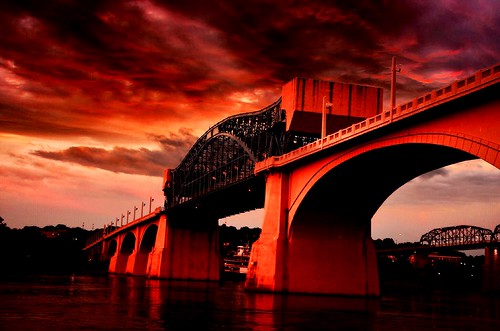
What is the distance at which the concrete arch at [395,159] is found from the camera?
1407 inches

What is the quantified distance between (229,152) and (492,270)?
5073cm

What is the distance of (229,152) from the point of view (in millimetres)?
90000

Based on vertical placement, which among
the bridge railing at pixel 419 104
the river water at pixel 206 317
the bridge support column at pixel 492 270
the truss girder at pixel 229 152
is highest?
the truss girder at pixel 229 152

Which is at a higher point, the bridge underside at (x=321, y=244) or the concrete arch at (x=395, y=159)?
the concrete arch at (x=395, y=159)

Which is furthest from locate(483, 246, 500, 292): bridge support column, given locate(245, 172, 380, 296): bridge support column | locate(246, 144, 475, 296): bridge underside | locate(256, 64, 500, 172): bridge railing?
locate(256, 64, 500, 172): bridge railing

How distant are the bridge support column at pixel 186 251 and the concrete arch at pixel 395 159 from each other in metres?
54.4

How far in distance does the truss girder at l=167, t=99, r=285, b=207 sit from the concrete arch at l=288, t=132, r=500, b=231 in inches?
511

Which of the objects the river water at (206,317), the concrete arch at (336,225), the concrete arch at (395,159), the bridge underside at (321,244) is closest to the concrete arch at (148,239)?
the bridge underside at (321,244)

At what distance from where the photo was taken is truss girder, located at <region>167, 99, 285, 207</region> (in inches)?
2825

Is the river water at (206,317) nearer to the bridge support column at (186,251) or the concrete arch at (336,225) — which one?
the concrete arch at (336,225)

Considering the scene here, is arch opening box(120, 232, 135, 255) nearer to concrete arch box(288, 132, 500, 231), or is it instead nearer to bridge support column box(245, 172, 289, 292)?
bridge support column box(245, 172, 289, 292)

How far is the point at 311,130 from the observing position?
65812 millimetres

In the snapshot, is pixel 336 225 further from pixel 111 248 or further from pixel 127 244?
pixel 111 248

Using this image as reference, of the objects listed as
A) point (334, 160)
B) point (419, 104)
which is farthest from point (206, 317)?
point (334, 160)
